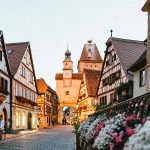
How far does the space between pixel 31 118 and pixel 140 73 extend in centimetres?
2406

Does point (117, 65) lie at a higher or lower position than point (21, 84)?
higher

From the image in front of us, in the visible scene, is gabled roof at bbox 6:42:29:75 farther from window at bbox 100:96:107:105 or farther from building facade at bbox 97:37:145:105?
window at bbox 100:96:107:105

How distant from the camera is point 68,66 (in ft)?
318

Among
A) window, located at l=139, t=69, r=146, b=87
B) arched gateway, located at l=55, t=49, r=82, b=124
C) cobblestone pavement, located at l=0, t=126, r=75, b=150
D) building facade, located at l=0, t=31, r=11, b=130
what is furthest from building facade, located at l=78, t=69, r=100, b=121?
arched gateway, located at l=55, t=49, r=82, b=124

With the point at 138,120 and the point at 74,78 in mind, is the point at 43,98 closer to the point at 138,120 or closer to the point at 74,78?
the point at 74,78

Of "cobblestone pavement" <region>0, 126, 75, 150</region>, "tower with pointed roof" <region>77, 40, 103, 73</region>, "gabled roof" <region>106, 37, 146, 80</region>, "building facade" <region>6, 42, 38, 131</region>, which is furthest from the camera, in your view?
"tower with pointed roof" <region>77, 40, 103, 73</region>

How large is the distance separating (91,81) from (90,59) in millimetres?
44344

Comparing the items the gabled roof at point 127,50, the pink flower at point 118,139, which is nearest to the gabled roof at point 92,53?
the gabled roof at point 127,50

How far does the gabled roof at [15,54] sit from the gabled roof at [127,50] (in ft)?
32.4

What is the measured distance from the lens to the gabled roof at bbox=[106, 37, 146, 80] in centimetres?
3412

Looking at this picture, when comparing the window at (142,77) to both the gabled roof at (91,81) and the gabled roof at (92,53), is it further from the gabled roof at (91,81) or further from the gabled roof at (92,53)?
the gabled roof at (92,53)

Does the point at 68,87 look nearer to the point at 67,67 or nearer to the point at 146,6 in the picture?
the point at 67,67

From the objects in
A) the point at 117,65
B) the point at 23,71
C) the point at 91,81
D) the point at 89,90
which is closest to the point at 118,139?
the point at 117,65

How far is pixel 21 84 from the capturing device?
3956 cm
